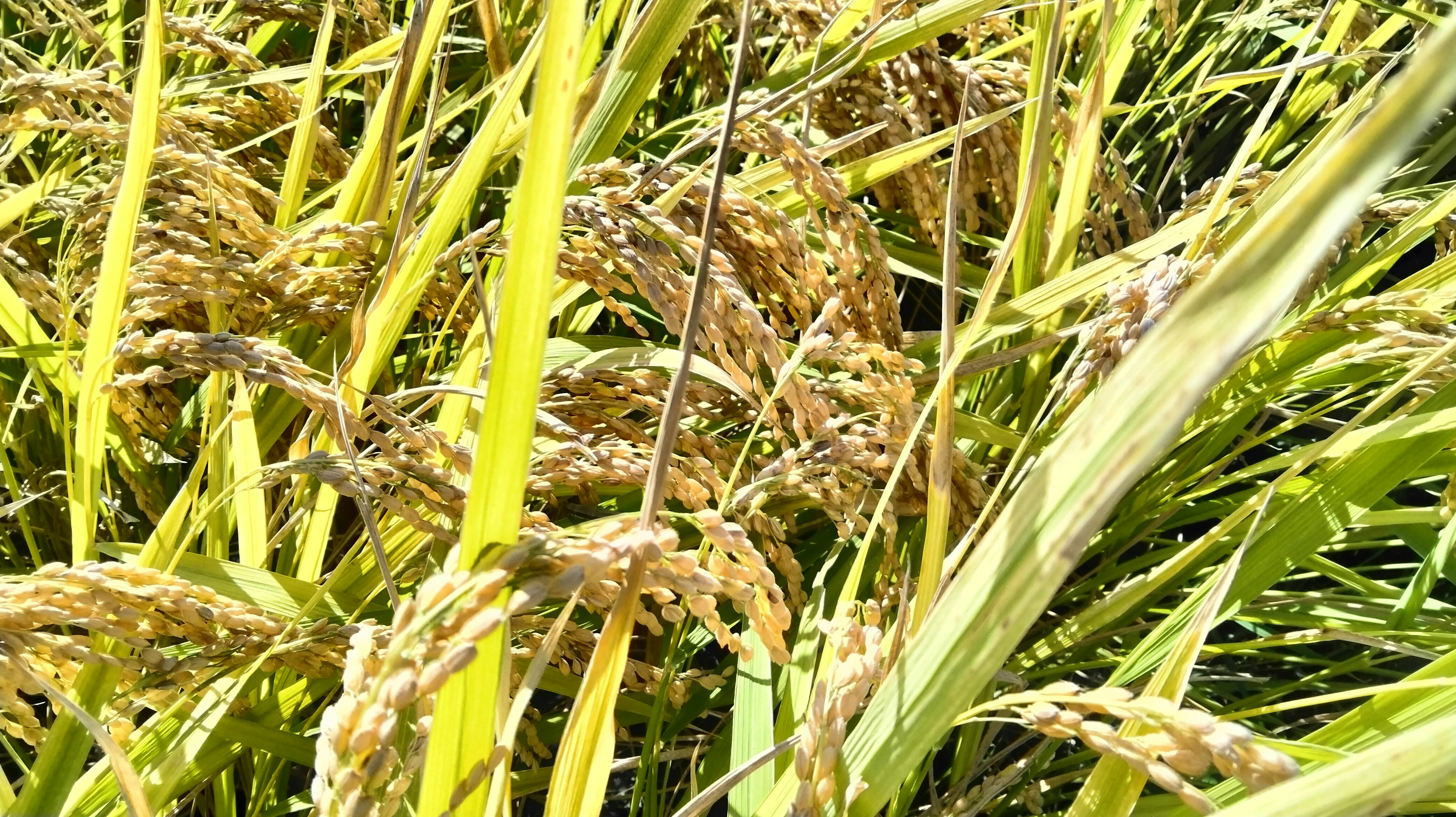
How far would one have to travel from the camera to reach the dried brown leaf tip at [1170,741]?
20.0 inches

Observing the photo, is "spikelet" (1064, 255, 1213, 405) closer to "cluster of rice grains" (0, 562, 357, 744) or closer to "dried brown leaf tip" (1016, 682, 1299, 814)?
"dried brown leaf tip" (1016, 682, 1299, 814)

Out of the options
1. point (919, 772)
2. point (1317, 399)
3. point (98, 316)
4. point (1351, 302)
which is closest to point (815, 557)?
point (919, 772)

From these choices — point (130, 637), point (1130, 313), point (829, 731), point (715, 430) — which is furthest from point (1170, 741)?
point (715, 430)

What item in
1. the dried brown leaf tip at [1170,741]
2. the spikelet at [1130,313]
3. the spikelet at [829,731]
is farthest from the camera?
the spikelet at [1130,313]

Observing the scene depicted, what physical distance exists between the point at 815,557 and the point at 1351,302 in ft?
2.28

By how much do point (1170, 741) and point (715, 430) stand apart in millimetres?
846

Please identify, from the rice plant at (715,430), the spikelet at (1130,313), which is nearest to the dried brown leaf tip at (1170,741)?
the rice plant at (715,430)

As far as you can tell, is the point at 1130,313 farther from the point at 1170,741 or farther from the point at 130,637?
the point at 130,637

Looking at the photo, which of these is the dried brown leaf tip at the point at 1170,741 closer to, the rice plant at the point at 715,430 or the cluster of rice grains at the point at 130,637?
the rice plant at the point at 715,430

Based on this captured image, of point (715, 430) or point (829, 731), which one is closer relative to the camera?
point (829, 731)

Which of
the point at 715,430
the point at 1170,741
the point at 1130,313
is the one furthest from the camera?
the point at 715,430

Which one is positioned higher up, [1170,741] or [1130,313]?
[1130,313]

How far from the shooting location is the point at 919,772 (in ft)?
3.35

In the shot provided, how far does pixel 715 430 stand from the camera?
4.37 ft
